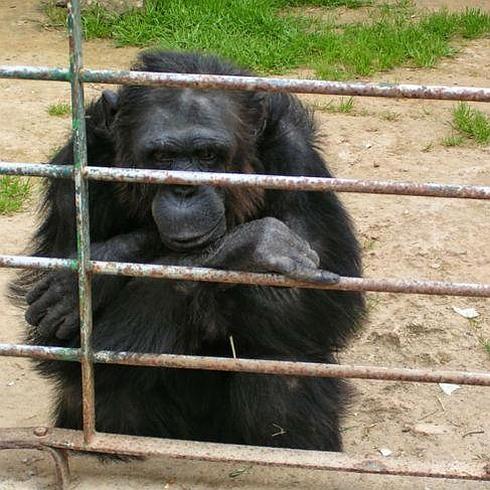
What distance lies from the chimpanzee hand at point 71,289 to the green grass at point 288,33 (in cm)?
478

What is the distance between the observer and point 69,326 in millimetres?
4207

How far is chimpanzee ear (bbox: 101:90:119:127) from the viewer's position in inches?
175

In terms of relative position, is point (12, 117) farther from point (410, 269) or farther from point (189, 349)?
point (189, 349)

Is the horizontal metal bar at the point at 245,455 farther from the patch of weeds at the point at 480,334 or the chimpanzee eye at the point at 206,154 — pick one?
the patch of weeds at the point at 480,334

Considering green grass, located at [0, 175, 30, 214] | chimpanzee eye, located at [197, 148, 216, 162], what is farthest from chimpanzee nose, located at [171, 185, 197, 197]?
green grass, located at [0, 175, 30, 214]

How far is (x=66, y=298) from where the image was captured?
4.25 meters

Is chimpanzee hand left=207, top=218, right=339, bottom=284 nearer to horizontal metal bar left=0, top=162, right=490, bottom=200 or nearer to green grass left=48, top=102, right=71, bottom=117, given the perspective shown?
horizontal metal bar left=0, top=162, right=490, bottom=200

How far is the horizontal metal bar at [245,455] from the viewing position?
134 inches

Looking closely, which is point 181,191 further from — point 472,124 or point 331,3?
point 331,3

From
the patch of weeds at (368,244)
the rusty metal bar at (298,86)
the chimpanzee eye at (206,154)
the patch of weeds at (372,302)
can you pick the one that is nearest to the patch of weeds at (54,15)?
the patch of weeds at (368,244)

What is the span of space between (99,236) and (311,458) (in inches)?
62.7

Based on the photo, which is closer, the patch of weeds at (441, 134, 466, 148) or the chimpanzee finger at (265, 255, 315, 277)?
the chimpanzee finger at (265, 255, 315, 277)

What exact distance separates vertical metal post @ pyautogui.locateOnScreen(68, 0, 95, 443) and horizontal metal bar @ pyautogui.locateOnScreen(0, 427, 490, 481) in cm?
10

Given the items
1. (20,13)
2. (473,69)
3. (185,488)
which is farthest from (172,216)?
(20,13)
